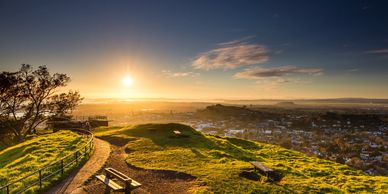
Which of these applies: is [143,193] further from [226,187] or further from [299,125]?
[299,125]

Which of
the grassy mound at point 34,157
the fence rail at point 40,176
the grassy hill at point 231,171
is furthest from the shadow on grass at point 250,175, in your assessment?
the grassy mound at point 34,157

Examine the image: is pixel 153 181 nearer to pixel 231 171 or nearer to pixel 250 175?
pixel 231 171

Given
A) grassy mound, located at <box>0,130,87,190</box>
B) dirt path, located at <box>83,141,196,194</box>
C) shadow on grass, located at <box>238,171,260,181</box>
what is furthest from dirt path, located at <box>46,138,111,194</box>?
shadow on grass, located at <box>238,171,260,181</box>

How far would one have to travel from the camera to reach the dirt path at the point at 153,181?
46.1 feet

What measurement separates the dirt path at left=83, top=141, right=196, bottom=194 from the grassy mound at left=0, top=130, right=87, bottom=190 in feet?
16.0

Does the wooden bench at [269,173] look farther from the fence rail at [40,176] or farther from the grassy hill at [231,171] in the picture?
the fence rail at [40,176]

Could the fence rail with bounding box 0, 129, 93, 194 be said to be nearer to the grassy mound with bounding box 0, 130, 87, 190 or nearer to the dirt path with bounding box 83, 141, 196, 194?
the grassy mound with bounding box 0, 130, 87, 190

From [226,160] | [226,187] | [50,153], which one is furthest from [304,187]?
[50,153]

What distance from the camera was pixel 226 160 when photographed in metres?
21.9

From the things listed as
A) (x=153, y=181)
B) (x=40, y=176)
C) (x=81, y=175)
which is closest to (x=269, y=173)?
(x=153, y=181)

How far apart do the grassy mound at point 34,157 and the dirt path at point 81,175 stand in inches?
91.5

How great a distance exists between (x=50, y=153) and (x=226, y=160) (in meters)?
16.7

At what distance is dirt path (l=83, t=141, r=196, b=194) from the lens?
1405 centimetres

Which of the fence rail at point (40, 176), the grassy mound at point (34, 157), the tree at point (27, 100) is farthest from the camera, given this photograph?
the tree at point (27, 100)
